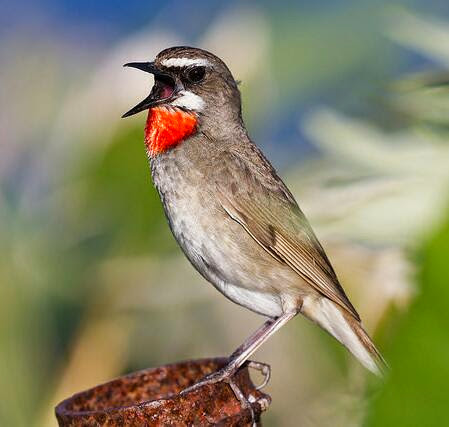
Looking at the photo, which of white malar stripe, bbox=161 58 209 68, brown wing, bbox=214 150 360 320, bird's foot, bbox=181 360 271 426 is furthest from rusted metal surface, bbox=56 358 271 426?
white malar stripe, bbox=161 58 209 68

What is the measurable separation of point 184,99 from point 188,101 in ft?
0.06

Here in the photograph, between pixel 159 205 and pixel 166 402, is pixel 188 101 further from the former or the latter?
pixel 166 402

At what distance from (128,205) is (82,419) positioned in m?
2.18

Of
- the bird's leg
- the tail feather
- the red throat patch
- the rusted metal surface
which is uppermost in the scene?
the red throat patch

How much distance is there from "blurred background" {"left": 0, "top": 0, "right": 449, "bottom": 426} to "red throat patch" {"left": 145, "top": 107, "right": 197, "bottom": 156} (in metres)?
0.56

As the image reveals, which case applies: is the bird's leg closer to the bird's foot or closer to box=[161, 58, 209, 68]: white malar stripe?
the bird's foot

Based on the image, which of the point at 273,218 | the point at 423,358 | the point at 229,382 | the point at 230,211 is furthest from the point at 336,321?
the point at 423,358

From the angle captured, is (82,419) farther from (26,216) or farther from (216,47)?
(216,47)

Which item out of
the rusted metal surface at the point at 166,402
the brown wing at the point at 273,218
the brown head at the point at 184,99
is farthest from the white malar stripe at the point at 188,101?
the rusted metal surface at the point at 166,402

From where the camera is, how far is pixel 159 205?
4.36 meters

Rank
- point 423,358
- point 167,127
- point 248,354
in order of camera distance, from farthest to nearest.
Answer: point 167,127 < point 248,354 < point 423,358

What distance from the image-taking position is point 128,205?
4398 mm

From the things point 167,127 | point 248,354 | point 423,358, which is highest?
point 167,127

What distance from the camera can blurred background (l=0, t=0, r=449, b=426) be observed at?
12.1 ft
